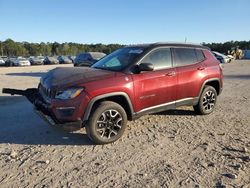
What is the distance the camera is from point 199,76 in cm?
682

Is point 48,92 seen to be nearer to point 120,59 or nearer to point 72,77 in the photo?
point 72,77

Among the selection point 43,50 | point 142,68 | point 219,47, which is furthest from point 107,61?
point 43,50

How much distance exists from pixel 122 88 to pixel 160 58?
1336 millimetres

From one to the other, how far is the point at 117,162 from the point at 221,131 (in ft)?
8.47

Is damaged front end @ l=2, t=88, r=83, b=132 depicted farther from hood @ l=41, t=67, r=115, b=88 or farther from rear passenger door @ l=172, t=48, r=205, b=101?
rear passenger door @ l=172, t=48, r=205, b=101

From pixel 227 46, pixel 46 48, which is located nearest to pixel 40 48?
pixel 46 48

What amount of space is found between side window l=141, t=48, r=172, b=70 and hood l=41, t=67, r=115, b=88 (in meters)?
0.96

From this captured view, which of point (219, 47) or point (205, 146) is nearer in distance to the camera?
point (205, 146)

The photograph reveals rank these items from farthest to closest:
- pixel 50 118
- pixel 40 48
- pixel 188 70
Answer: pixel 40 48
pixel 188 70
pixel 50 118

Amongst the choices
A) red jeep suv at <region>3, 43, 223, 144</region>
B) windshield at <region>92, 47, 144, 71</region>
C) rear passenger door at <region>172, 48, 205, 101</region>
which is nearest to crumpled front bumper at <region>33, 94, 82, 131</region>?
red jeep suv at <region>3, 43, 223, 144</region>

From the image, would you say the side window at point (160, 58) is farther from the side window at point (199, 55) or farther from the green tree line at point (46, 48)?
the green tree line at point (46, 48)

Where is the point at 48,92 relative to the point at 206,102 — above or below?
above

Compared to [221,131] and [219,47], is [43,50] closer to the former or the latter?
[219,47]

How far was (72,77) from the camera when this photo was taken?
532cm
